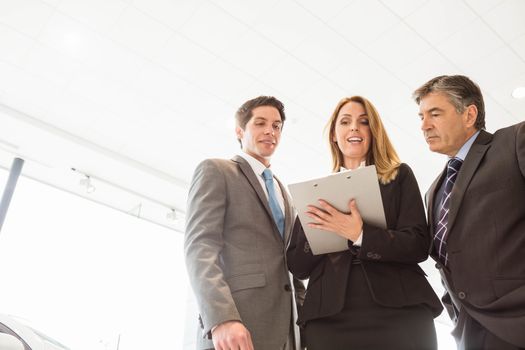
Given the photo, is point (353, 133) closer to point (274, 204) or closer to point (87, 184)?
point (274, 204)

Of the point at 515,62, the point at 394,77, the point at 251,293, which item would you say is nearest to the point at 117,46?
the point at 394,77

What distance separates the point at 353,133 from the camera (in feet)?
5.31

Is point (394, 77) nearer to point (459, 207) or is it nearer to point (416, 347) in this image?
point (459, 207)

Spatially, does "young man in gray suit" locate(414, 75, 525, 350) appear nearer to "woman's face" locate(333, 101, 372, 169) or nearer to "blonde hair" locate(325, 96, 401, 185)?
"blonde hair" locate(325, 96, 401, 185)

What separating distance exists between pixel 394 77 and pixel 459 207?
9.96 feet

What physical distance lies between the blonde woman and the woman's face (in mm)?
152

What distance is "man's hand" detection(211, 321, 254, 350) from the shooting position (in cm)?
124

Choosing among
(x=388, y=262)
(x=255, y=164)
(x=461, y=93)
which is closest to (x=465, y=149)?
(x=461, y=93)

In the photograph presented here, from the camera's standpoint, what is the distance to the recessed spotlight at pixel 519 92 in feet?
13.8

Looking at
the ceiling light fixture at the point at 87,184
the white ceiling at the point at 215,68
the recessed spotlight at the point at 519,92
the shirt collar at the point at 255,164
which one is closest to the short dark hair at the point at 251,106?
the shirt collar at the point at 255,164

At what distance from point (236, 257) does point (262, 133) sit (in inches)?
29.6

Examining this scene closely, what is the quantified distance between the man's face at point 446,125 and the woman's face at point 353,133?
257 millimetres

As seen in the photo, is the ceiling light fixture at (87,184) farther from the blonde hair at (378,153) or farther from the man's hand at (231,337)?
the man's hand at (231,337)

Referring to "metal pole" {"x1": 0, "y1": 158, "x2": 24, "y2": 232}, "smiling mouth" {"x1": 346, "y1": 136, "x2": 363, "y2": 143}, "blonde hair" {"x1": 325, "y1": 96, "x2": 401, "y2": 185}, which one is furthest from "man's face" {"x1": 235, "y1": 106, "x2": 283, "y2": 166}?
"metal pole" {"x1": 0, "y1": 158, "x2": 24, "y2": 232}
